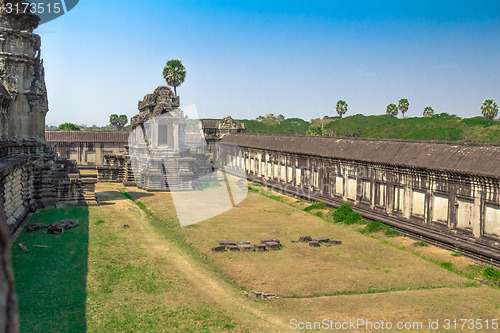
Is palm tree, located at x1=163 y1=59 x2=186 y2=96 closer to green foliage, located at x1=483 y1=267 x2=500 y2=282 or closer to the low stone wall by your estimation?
the low stone wall

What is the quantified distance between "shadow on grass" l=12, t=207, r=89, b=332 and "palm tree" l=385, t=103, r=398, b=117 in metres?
92.4

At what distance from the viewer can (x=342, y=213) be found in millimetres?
24219

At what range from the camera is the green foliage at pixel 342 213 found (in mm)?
24031

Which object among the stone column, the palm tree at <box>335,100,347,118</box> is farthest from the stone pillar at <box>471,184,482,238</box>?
the palm tree at <box>335,100,347,118</box>

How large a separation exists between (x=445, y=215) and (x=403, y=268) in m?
4.40

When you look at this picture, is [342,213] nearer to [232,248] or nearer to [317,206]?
[317,206]

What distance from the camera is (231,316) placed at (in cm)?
1098

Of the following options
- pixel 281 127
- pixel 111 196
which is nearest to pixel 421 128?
pixel 281 127

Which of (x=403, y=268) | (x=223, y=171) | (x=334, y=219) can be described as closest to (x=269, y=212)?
(x=334, y=219)

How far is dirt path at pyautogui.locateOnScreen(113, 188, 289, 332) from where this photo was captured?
1080cm

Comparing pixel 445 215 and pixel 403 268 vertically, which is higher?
pixel 445 215

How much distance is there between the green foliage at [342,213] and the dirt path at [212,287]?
34.5 ft

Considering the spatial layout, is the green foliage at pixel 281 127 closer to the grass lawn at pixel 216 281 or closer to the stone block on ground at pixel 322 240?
the grass lawn at pixel 216 281

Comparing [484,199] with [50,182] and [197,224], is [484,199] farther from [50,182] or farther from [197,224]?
[50,182]
